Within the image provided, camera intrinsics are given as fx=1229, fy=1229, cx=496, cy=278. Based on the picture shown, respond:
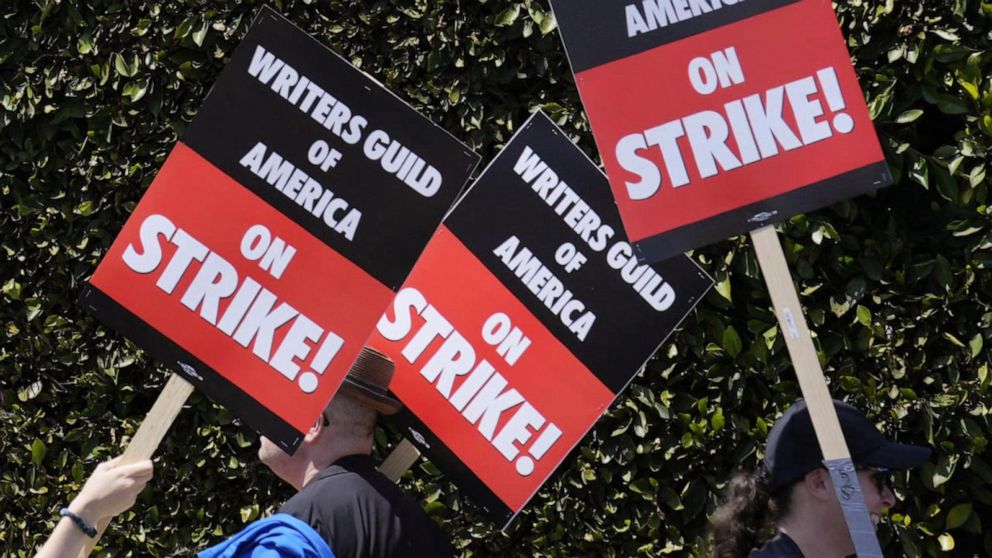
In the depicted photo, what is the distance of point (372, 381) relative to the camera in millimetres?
2924

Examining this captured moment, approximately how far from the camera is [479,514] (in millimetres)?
4156

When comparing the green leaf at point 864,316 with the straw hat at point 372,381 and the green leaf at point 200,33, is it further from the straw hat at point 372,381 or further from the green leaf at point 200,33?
the green leaf at point 200,33

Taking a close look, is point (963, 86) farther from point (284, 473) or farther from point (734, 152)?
point (284, 473)

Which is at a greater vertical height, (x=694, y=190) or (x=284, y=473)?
(x=694, y=190)

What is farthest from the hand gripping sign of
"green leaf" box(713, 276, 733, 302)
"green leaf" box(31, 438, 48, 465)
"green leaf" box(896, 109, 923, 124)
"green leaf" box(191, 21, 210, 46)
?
"green leaf" box(31, 438, 48, 465)

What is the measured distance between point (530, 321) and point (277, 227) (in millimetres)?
657

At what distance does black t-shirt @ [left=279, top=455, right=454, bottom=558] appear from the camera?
2.56 m

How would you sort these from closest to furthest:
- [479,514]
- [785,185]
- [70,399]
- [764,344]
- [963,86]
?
1. [785,185]
2. [963,86]
3. [764,344]
4. [479,514]
5. [70,399]

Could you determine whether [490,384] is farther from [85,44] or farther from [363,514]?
[85,44]

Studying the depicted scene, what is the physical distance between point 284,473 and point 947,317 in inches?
75.9

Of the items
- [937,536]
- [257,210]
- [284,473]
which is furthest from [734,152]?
[937,536]

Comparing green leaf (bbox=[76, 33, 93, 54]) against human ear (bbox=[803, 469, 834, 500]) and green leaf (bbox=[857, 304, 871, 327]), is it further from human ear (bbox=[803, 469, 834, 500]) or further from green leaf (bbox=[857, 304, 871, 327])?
human ear (bbox=[803, 469, 834, 500])

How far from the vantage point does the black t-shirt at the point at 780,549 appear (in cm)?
254

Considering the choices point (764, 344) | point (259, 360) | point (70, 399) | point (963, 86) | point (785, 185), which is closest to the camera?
point (785, 185)
